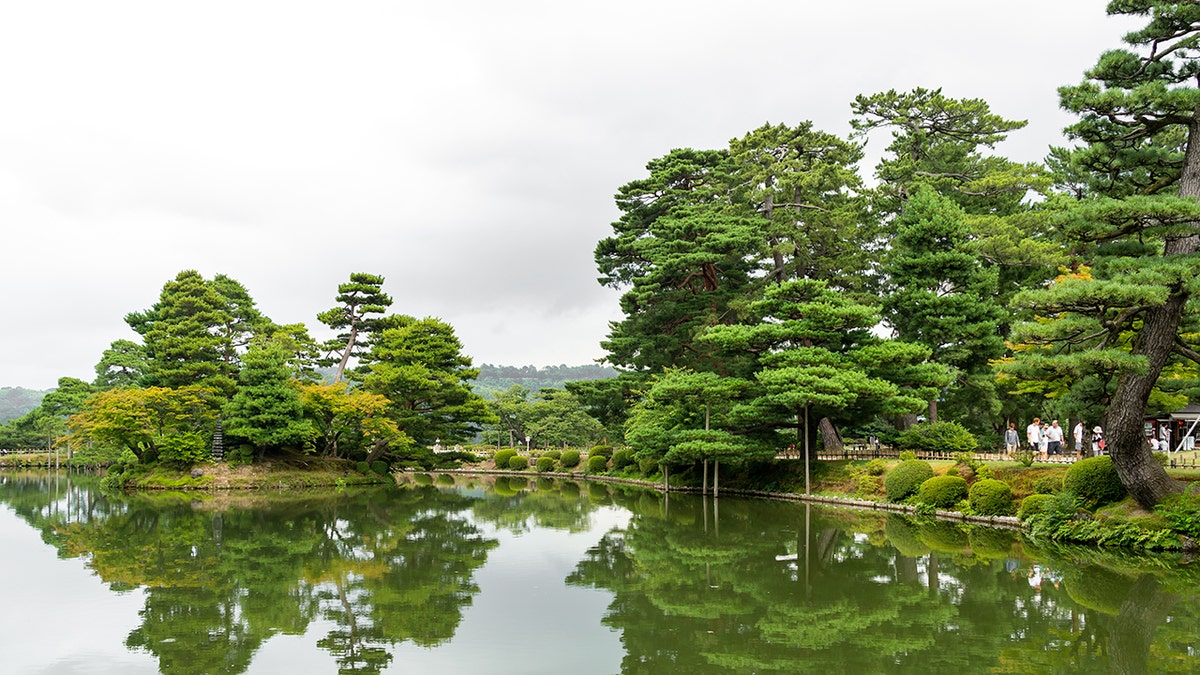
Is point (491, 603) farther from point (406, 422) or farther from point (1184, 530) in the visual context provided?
point (406, 422)

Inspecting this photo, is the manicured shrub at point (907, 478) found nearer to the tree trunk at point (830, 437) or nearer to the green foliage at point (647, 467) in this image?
the tree trunk at point (830, 437)

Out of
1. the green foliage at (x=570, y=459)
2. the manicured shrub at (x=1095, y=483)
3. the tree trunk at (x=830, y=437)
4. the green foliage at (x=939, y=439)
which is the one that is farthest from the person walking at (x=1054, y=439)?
the green foliage at (x=570, y=459)

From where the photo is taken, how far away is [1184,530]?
39.8 feet

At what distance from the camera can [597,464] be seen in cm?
3647

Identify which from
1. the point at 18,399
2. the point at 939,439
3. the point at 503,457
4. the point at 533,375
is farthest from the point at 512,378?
the point at 939,439

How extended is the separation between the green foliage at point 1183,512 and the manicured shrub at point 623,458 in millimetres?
22490

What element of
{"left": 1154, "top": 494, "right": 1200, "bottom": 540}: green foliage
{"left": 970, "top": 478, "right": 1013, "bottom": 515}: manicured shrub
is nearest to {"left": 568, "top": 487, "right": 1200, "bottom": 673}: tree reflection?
{"left": 970, "top": 478, "right": 1013, "bottom": 515}: manicured shrub

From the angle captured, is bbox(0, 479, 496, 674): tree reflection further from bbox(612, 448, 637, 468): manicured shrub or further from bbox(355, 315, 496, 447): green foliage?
bbox(612, 448, 637, 468): manicured shrub

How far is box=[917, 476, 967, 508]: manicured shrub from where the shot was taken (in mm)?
17609

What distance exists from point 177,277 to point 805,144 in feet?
81.0

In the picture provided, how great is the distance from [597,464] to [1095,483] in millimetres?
24515

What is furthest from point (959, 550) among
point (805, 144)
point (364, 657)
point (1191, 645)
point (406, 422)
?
point (406, 422)

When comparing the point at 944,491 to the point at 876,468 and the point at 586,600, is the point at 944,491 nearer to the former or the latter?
the point at 876,468

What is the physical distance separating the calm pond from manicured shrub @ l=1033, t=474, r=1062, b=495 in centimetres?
144
